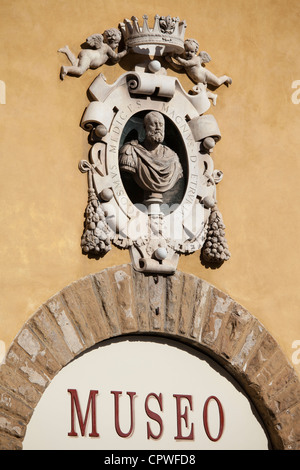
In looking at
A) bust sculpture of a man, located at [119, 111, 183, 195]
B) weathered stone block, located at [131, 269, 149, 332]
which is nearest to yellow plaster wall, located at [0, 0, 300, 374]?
weathered stone block, located at [131, 269, 149, 332]

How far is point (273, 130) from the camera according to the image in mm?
7855

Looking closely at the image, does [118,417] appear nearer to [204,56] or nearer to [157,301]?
[157,301]

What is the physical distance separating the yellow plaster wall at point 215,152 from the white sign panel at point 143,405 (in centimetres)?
46

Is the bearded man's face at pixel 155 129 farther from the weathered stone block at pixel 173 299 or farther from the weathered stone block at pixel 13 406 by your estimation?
the weathered stone block at pixel 13 406

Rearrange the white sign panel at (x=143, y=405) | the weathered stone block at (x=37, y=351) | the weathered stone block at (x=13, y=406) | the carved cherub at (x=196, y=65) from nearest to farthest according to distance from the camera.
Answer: the weathered stone block at (x=13, y=406)
the weathered stone block at (x=37, y=351)
the white sign panel at (x=143, y=405)
the carved cherub at (x=196, y=65)

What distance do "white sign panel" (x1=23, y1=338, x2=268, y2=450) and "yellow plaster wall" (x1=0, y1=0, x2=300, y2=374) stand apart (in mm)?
459

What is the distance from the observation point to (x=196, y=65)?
7.54 m

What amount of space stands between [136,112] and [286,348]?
170cm

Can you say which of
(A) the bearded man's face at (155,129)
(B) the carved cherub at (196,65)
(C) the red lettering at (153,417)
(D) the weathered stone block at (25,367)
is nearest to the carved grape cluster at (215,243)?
(A) the bearded man's face at (155,129)

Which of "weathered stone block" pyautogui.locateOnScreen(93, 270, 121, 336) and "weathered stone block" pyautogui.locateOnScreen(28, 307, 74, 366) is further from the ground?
"weathered stone block" pyautogui.locateOnScreen(93, 270, 121, 336)

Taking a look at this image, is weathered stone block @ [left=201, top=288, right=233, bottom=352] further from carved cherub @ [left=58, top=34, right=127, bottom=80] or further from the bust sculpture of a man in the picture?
carved cherub @ [left=58, top=34, right=127, bottom=80]

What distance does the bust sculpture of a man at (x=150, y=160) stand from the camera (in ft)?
23.7

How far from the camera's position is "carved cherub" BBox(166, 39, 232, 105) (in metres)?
7.50

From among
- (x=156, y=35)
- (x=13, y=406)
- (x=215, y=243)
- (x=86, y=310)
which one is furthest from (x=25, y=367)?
(x=156, y=35)
